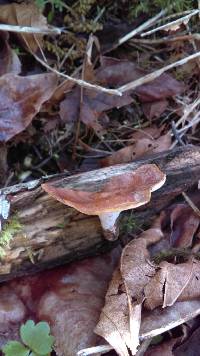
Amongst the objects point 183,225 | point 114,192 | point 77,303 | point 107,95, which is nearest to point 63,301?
point 77,303

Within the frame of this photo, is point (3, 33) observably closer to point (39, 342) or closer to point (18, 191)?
point (18, 191)

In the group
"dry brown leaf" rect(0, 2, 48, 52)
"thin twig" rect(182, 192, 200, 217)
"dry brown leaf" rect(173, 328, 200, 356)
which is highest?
"dry brown leaf" rect(0, 2, 48, 52)

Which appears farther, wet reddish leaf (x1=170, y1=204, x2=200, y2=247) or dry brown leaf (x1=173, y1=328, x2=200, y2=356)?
wet reddish leaf (x1=170, y1=204, x2=200, y2=247)

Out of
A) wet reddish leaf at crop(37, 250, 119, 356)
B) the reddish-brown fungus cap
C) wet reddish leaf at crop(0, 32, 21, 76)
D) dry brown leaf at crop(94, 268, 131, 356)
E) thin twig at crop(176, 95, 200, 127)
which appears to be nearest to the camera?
the reddish-brown fungus cap

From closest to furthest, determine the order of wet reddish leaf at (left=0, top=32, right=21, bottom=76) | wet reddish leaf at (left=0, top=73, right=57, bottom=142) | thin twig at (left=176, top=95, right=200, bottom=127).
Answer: wet reddish leaf at (left=0, top=73, right=57, bottom=142)
wet reddish leaf at (left=0, top=32, right=21, bottom=76)
thin twig at (left=176, top=95, right=200, bottom=127)

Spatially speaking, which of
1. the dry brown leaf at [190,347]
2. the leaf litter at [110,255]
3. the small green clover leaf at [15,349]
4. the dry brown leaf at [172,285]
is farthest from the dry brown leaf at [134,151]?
the small green clover leaf at [15,349]

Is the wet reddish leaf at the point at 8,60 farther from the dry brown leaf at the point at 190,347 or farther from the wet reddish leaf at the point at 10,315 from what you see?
the dry brown leaf at the point at 190,347

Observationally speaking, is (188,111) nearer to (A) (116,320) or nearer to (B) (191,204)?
(B) (191,204)

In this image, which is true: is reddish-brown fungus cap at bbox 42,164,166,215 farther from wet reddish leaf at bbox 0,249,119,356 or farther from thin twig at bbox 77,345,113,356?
thin twig at bbox 77,345,113,356

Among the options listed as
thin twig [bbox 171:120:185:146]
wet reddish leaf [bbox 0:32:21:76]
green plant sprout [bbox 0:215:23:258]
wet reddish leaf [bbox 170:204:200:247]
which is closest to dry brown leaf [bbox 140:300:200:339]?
wet reddish leaf [bbox 170:204:200:247]
